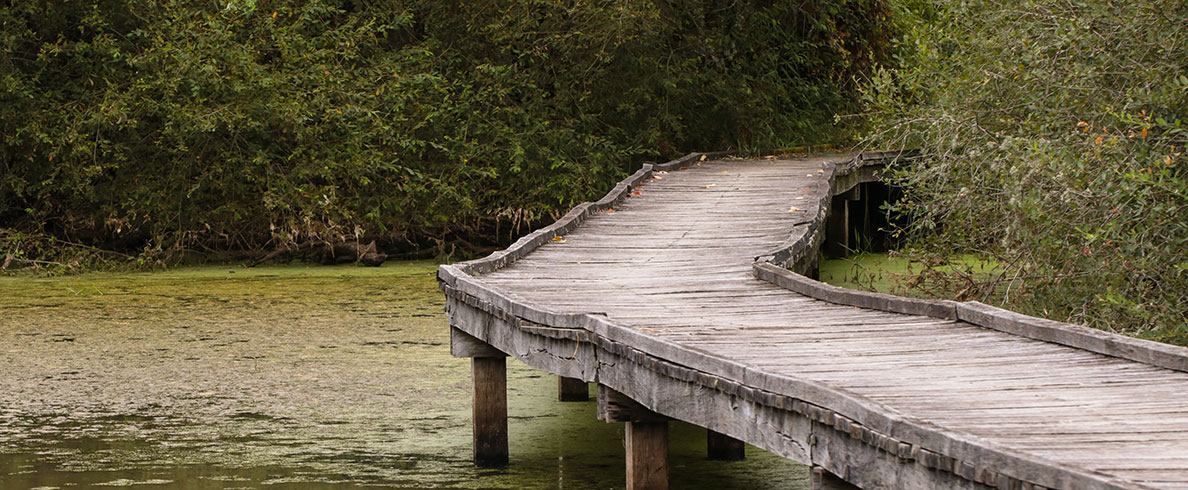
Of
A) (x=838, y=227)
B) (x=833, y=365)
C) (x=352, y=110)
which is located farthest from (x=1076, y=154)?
(x=352, y=110)

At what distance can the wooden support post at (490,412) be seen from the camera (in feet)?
21.0

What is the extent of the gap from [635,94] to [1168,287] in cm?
872

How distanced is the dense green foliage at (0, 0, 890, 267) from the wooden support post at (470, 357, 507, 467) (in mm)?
7389

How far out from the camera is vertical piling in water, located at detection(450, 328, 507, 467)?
6.40 meters

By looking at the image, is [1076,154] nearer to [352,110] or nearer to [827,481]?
[827,481]

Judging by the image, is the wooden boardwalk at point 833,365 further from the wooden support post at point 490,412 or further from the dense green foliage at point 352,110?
the dense green foliage at point 352,110

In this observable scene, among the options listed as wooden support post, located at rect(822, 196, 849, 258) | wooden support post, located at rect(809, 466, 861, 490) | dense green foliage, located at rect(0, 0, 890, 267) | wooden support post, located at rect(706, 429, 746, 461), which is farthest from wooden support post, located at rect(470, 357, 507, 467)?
wooden support post, located at rect(822, 196, 849, 258)

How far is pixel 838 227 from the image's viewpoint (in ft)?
46.2

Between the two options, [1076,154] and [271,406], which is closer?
[1076,154]

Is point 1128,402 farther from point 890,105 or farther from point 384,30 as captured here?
point 384,30

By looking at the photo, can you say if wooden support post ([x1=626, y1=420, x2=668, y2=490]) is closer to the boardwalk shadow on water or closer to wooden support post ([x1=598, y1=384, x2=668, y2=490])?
wooden support post ([x1=598, y1=384, x2=668, y2=490])

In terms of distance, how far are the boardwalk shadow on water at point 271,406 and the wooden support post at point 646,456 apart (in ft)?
2.52

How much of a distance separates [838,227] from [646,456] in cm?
924

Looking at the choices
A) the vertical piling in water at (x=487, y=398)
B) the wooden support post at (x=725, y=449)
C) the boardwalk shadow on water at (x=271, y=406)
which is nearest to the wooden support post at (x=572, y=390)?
the boardwalk shadow on water at (x=271, y=406)
